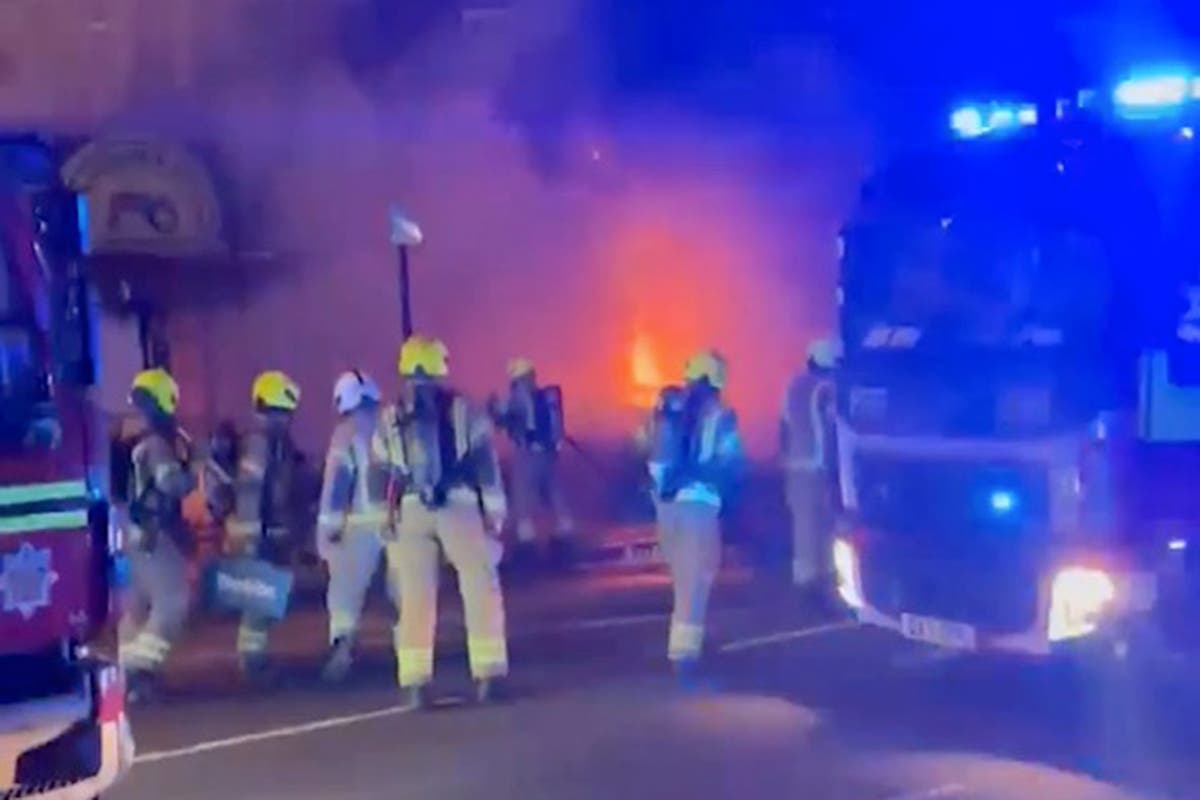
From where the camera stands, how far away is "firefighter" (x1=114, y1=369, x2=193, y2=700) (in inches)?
370

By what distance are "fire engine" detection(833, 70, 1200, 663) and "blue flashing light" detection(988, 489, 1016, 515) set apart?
0.01m

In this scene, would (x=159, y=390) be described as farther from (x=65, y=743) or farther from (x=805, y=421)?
(x=805, y=421)

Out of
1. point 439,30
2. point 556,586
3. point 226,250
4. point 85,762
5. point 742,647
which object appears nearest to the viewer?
point 85,762

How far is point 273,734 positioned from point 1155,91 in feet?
14.5

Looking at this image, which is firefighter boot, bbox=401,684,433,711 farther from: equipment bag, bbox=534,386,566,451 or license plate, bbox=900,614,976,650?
equipment bag, bbox=534,386,566,451

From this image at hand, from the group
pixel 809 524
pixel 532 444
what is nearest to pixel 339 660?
pixel 809 524

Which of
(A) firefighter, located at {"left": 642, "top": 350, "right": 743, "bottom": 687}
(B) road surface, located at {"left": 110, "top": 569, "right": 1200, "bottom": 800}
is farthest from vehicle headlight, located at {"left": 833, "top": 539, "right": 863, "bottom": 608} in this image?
(A) firefighter, located at {"left": 642, "top": 350, "right": 743, "bottom": 687}

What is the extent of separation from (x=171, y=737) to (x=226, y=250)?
347 inches

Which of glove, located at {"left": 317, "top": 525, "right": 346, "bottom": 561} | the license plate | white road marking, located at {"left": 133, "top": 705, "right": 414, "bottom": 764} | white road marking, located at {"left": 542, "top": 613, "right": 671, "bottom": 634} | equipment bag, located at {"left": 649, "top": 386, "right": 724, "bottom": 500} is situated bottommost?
white road marking, located at {"left": 542, "top": 613, "right": 671, "bottom": 634}

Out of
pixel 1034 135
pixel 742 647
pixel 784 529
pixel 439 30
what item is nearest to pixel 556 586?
pixel 784 529

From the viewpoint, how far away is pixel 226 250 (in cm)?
1731

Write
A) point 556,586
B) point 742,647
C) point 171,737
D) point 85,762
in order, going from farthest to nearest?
1. point 556,586
2. point 742,647
3. point 171,737
4. point 85,762

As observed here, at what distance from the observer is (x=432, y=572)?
9.38 m

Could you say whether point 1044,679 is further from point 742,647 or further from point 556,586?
point 556,586
